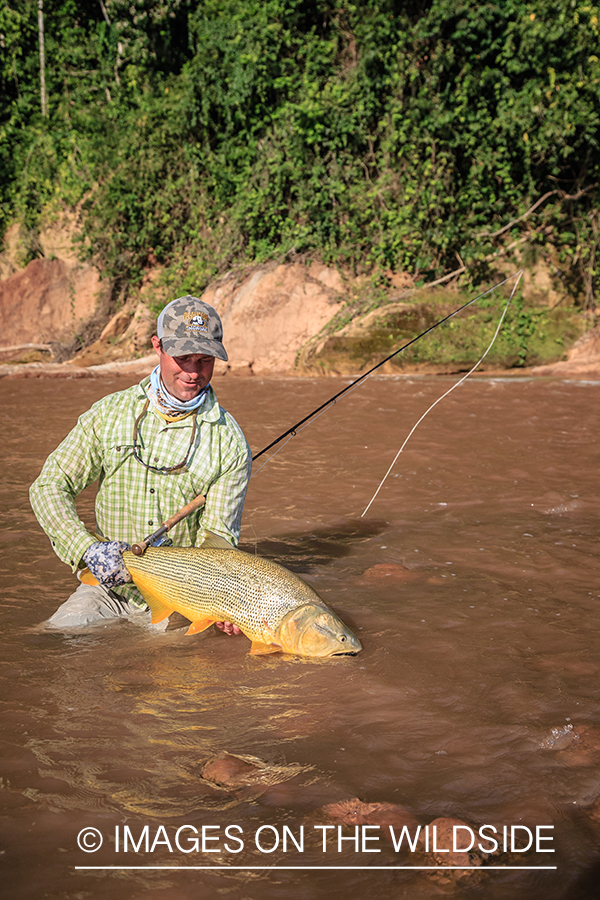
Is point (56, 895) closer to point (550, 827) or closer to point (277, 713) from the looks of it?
point (277, 713)

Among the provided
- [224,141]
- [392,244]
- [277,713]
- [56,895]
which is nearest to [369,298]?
[392,244]

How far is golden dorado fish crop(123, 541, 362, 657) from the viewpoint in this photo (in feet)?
11.1

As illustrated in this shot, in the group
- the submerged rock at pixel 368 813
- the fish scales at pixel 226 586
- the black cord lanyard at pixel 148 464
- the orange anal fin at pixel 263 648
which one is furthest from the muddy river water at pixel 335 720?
the black cord lanyard at pixel 148 464

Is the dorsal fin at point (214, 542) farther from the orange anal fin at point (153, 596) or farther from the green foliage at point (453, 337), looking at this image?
the green foliage at point (453, 337)

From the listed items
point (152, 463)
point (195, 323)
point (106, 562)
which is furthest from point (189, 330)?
point (106, 562)

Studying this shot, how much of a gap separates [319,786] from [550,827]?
0.74 meters

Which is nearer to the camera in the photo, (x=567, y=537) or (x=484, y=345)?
(x=567, y=537)

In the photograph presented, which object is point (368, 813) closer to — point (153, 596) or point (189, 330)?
point (153, 596)

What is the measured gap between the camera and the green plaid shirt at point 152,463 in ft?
13.3

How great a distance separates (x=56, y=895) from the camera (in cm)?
220

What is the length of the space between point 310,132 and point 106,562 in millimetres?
15072

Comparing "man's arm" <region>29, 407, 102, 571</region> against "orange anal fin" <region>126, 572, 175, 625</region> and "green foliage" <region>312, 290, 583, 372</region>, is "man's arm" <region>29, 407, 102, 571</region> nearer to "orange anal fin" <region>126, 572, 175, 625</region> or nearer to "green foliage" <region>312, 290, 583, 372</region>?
"orange anal fin" <region>126, 572, 175, 625</region>

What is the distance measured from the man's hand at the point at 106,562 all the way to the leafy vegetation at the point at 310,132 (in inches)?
539

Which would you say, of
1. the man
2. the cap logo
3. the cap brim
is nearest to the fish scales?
the man
